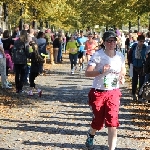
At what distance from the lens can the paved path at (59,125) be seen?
7742 mm

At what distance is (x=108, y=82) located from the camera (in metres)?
6.71

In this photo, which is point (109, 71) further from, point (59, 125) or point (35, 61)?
point (35, 61)

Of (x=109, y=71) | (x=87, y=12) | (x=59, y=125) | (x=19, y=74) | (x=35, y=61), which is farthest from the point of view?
(x=87, y=12)

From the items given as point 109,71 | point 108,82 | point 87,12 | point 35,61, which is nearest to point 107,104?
point 108,82

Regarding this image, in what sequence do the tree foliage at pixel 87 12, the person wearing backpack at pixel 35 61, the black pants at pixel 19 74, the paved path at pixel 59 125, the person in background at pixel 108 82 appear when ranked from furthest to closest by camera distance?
the tree foliage at pixel 87 12 → the black pants at pixel 19 74 → the person wearing backpack at pixel 35 61 → the paved path at pixel 59 125 → the person in background at pixel 108 82

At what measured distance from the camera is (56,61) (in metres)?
27.9

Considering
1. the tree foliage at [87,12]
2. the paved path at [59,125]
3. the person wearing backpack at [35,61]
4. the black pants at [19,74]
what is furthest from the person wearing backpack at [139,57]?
the tree foliage at [87,12]

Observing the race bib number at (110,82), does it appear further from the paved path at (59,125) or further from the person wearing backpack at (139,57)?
the person wearing backpack at (139,57)

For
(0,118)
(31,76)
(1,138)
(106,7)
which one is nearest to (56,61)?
(31,76)

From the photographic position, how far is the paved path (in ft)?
25.4

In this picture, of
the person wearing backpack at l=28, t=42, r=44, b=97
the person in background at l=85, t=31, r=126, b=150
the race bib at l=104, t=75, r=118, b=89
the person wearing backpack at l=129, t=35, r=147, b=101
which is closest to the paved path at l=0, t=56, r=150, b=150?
the person wearing backpack at l=28, t=42, r=44, b=97

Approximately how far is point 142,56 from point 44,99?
117 inches

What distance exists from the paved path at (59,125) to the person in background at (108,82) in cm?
98

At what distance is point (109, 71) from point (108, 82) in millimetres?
176
